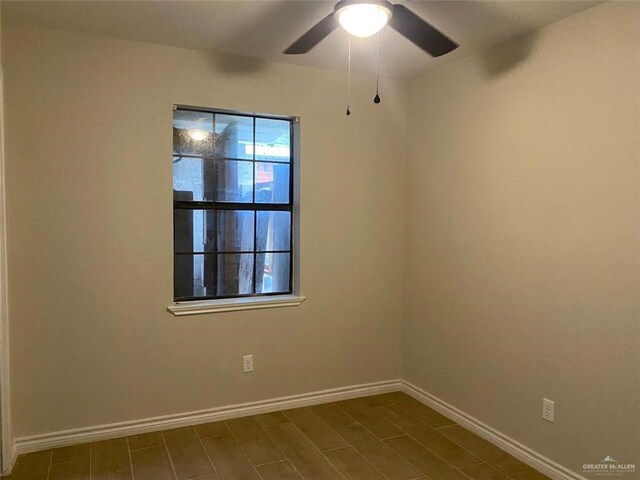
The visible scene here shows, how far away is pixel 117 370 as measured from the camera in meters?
3.05

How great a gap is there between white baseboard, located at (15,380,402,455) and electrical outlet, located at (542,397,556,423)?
1.36 meters

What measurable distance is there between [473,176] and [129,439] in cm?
271

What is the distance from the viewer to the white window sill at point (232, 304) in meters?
3.20

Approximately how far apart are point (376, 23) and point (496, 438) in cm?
246

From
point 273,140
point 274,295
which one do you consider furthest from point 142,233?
point 273,140

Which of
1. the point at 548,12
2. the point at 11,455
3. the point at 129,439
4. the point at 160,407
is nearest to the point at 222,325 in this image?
the point at 160,407

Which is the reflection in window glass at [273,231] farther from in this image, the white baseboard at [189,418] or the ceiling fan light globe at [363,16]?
the ceiling fan light globe at [363,16]

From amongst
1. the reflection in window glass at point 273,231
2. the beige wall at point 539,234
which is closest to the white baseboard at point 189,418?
the beige wall at point 539,234

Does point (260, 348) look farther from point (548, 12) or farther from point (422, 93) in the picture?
point (548, 12)

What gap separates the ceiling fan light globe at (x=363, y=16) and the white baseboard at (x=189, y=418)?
99.3 inches

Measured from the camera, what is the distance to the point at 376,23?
2000 millimetres

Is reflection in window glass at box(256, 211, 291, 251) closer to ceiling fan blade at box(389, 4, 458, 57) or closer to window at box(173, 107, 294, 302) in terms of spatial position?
window at box(173, 107, 294, 302)

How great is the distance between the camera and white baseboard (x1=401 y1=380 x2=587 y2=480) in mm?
2627

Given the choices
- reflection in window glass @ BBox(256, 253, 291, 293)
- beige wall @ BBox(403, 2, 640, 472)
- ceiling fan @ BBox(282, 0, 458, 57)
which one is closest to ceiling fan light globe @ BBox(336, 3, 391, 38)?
ceiling fan @ BBox(282, 0, 458, 57)
